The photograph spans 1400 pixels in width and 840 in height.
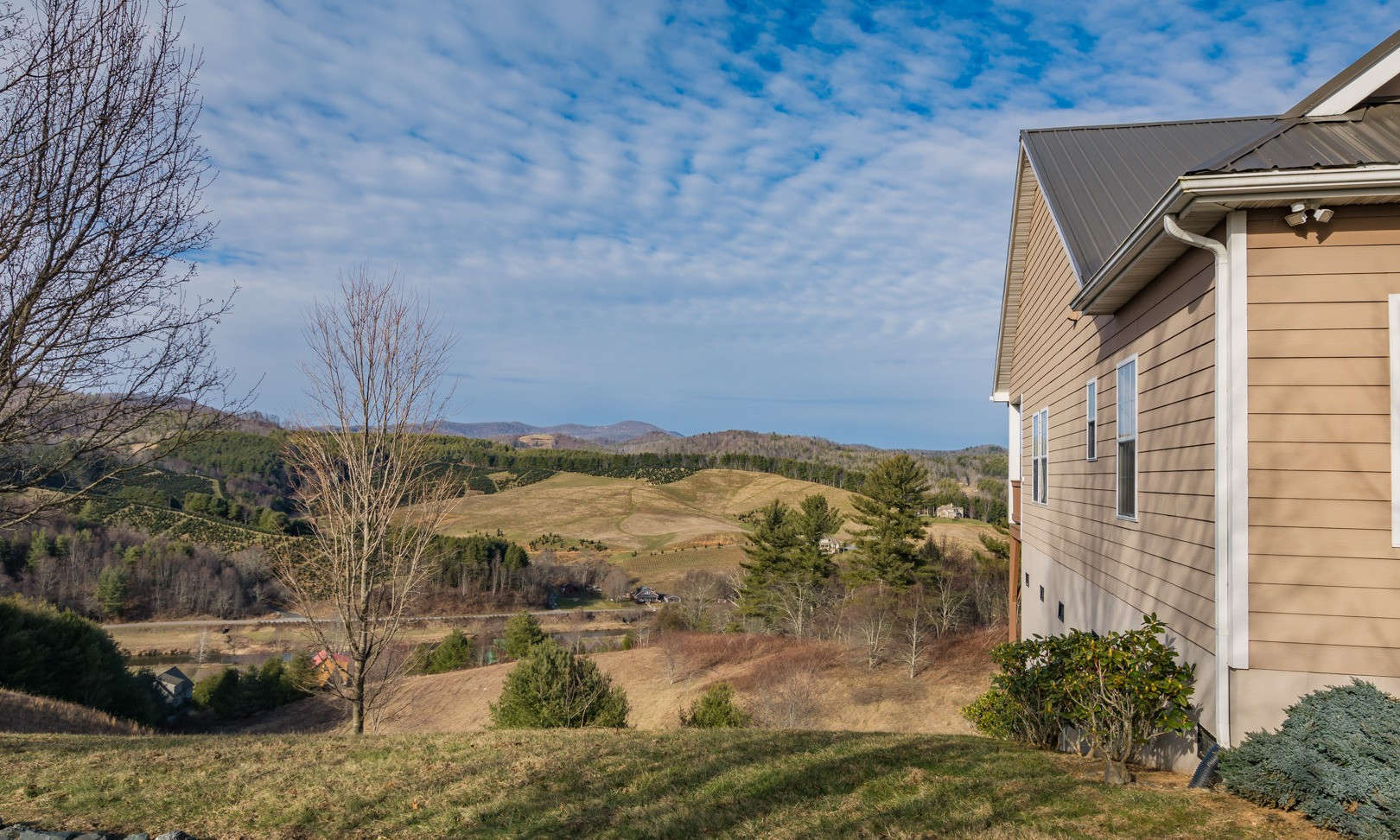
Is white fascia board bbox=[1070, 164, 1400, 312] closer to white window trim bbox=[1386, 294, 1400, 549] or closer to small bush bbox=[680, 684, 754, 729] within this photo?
white window trim bbox=[1386, 294, 1400, 549]

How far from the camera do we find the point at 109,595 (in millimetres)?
57719

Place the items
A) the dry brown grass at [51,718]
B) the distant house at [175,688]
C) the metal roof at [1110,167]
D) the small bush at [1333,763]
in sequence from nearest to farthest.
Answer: the small bush at [1333,763]
the metal roof at [1110,167]
the dry brown grass at [51,718]
the distant house at [175,688]

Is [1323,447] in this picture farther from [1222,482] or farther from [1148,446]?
[1148,446]

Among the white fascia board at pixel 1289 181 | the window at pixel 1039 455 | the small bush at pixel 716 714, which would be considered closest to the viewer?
the white fascia board at pixel 1289 181

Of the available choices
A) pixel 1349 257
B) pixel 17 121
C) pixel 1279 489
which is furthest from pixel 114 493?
pixel 1349 257

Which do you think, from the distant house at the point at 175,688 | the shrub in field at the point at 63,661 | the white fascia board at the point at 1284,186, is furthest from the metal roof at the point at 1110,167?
the distant house at the point at 175,688

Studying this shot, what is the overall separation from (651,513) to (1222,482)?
92650 mm

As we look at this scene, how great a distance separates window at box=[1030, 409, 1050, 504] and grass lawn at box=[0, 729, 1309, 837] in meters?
5.86

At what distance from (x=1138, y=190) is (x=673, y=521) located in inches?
3359

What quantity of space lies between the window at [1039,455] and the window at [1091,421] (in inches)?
96.1

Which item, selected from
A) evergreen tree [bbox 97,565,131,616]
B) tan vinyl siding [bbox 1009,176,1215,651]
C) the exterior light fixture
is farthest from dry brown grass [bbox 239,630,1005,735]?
evergreen tree [bbox 97,565,131,616]

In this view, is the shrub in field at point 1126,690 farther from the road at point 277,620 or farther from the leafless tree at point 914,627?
the road at point 277,620

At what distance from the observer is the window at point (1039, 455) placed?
11.6m

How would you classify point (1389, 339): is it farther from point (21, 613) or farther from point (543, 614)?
point (543, 614)
